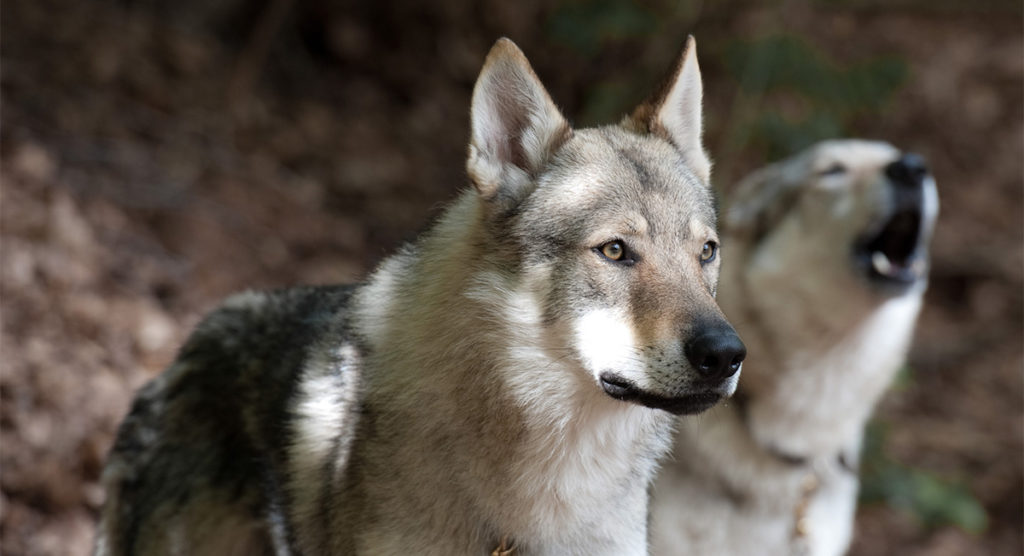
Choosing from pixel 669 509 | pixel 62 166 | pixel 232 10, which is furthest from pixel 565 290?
pixel 232 10

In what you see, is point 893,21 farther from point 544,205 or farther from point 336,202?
point 544,205

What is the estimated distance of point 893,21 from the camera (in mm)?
13906

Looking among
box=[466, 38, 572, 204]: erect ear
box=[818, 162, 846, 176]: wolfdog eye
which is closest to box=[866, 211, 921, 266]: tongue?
box=[818, 162, 846, 176]: wolfdog eye

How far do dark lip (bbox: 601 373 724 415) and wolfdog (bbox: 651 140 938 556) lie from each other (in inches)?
75.0

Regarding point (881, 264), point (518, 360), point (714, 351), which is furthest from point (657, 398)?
point (881, 264)

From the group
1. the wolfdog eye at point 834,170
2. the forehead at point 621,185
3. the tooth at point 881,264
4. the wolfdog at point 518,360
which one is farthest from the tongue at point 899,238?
the forehead at point 621,185

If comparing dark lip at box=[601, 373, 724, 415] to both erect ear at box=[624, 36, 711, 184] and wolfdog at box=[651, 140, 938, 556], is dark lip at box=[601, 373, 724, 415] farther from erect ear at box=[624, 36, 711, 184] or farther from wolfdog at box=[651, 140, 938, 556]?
wolfdog at box=[651, 140, 938, 556]

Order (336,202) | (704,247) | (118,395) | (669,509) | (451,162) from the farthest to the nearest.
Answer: (451,162) → (336,202) → (118,395) → (669,509) → (704,247)

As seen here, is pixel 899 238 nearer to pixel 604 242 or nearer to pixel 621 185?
pixel 621 185

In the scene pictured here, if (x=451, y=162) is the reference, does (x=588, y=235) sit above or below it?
below

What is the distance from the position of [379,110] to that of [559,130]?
7549 mm

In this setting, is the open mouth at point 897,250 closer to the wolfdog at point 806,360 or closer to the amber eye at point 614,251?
the wolfdog at point 806,360

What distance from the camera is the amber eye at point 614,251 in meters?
3.03

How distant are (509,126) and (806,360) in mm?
2585
